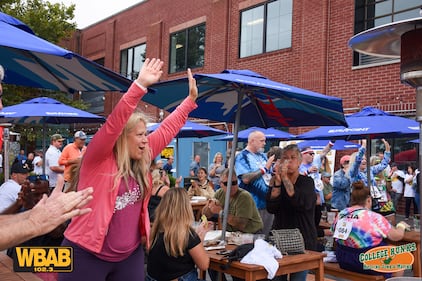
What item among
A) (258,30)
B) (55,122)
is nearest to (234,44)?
(258,30)

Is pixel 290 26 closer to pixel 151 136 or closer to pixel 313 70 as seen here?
pixel 313 70

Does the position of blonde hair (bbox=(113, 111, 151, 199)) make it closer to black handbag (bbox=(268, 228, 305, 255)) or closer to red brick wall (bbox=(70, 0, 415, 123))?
black handbag (bbox=(268, 228, 305, 255))

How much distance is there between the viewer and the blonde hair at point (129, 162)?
3.02 m

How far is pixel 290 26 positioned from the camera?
15.3 m

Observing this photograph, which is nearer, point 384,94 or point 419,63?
point 419,63

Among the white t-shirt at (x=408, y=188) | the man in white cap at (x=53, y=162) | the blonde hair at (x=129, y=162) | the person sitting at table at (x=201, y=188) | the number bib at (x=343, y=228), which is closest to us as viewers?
the blonde hair at (x=129, y=162)

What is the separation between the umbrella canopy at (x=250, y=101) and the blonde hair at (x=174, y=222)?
2.86ft

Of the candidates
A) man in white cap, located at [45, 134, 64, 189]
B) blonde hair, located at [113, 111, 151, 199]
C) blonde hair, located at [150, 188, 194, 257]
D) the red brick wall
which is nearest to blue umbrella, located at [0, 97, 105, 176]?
man in white cap, located at [45, 134, 64, 189]

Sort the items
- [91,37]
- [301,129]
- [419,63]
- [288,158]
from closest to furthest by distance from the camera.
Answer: [419,63] → [288,158] → [301,129] → [91,37]

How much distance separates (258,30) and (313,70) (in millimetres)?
3347

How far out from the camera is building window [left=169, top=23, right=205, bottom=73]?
19438 millimetres

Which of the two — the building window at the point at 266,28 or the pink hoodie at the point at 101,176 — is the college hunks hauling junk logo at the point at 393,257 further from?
the building window at the point at 266,28

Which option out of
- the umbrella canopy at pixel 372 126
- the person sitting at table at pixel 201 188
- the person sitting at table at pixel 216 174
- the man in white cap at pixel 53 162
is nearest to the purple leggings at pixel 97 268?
the umbrella canopy at pixel 372 126

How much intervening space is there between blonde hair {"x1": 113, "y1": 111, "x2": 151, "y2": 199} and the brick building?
996 centimetres
